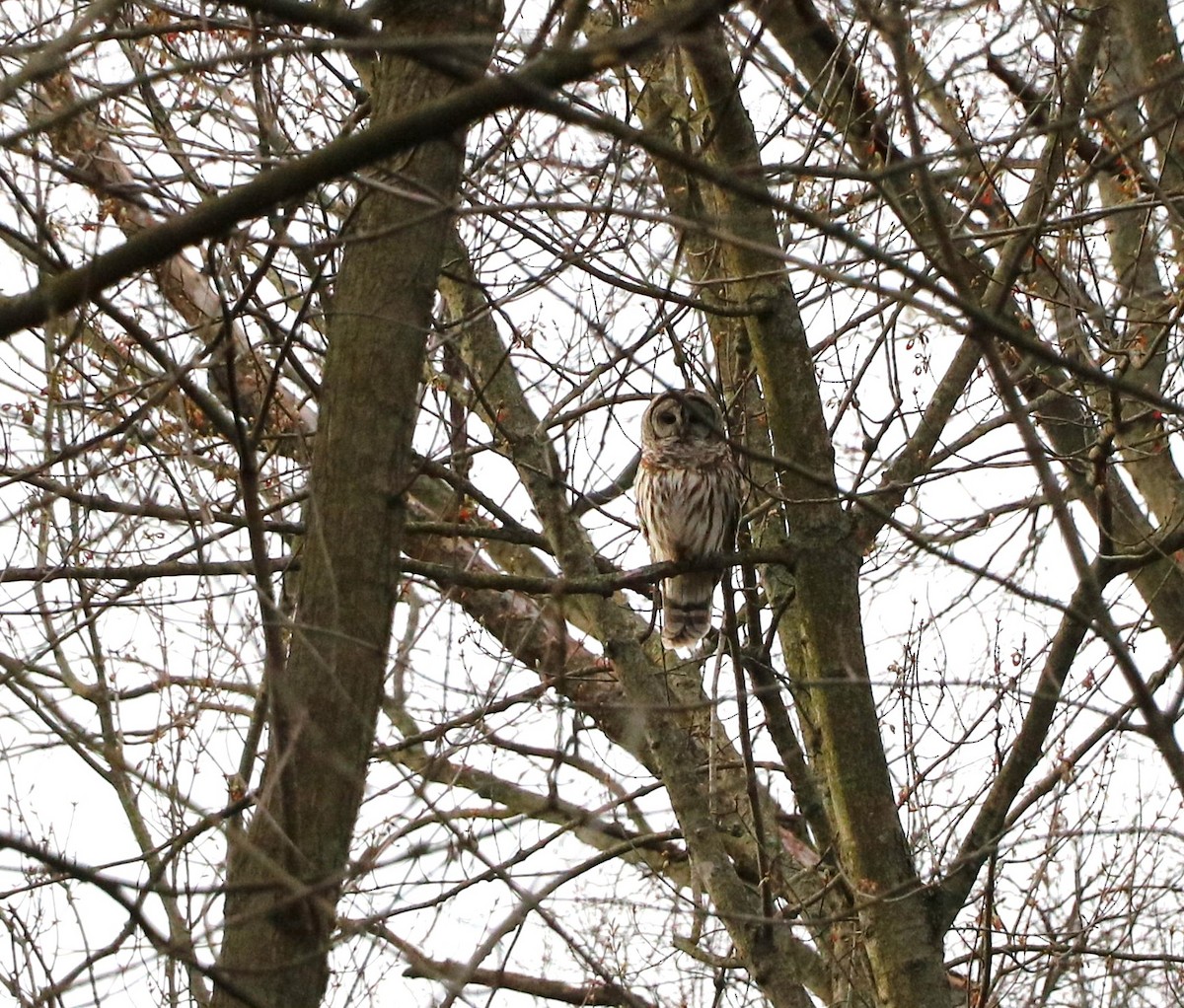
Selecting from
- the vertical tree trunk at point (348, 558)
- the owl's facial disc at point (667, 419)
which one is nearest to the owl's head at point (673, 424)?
the owl's facial disc at point (667, 419)

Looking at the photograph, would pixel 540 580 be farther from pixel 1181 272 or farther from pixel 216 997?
pixel 1181 272

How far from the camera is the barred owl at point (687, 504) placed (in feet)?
22.5

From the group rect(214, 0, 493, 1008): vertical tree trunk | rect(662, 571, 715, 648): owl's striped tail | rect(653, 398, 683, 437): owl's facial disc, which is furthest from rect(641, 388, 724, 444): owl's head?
rect(214, 0, 493, 1008): vertical tree trunk

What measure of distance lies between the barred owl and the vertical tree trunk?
3389 mm

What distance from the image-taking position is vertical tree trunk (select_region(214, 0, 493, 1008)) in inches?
115

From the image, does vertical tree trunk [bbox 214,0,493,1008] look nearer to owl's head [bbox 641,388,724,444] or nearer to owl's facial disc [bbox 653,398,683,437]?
owl's head [bbox 641,388,724,444]

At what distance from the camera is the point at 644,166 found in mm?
5332

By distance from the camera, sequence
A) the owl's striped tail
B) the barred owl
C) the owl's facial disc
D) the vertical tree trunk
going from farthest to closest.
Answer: the owl's facial disc → the owl's striped tail → the barred owl → the vertical tree trunk

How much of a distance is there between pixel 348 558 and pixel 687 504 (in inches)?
150

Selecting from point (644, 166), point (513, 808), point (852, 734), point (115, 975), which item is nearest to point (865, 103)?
point (644, 166)

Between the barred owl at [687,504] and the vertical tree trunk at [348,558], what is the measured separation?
11.1 feet

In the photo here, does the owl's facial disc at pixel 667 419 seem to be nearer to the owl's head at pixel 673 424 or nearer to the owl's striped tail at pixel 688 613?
the owl's head at pixel 673 424

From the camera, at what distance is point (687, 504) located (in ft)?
22.7

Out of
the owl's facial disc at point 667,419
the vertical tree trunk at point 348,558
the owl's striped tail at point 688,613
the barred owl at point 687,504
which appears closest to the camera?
the vertical tree trunk at point 348,558
